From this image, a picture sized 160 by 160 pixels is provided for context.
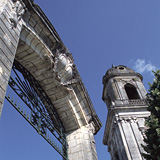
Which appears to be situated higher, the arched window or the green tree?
the arched window

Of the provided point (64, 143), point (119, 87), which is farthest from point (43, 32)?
point (119, 87)

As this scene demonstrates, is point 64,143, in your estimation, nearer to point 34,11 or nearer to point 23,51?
point 23,51

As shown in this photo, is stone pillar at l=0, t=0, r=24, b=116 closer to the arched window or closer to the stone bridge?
the stone bridge

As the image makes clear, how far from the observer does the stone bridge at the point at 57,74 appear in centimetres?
636

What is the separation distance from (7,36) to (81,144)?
183 inches

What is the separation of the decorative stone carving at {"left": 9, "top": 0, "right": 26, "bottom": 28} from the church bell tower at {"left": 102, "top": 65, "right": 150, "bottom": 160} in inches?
510

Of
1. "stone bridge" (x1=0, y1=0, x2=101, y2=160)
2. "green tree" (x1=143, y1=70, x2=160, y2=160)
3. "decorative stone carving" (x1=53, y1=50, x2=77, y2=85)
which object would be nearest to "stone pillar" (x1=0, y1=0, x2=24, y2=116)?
"stone bridge" (x1=0, y1=0, x2=101, y2=160)

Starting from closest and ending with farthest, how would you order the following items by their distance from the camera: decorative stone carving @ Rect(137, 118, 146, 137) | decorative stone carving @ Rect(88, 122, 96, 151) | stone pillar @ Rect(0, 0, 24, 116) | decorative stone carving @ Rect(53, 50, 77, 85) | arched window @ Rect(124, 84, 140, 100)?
stone pillar @ Rect(0, 0, 24, 116)
decorative stone carving @ Rect(53, 50, 77, 85)
decorative stone carving @ Rect(88, 122, 96, 151)
decorative stone carving @ Rect(137, 118, 146, 137)
arched window @ Rect(124, 84, 140, 100)

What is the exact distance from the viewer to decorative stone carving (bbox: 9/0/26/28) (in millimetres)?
4777

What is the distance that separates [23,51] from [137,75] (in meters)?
19.1

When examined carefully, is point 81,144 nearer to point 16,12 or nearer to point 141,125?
point 16,12

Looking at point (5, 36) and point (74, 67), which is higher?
point (74, 67)

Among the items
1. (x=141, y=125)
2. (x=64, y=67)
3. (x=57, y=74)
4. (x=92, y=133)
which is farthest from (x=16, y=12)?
(x=141, y=125)

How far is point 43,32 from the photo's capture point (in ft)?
23.1
